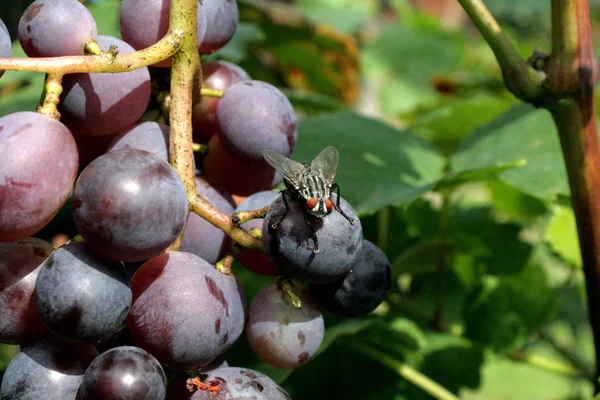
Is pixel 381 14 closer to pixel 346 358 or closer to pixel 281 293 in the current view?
pixel 346 358

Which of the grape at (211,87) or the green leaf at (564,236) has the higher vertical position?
the grape at (211,87)

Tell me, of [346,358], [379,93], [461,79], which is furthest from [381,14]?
[346,358]

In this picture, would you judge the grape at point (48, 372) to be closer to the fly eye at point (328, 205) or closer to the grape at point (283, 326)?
the grape at point (283, 326)

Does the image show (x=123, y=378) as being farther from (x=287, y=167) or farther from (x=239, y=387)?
(x=287, y=167)

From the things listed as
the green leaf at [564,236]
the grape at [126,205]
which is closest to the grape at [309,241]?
the grape at [126,205]

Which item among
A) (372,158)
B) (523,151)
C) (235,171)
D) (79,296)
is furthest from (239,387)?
(523,151)

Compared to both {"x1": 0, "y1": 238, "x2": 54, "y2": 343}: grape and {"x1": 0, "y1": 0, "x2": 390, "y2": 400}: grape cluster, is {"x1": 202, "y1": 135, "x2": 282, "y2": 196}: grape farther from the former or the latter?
{"x1": 0, "y1": 238, "x2": 54, "y2": 343}: grape
